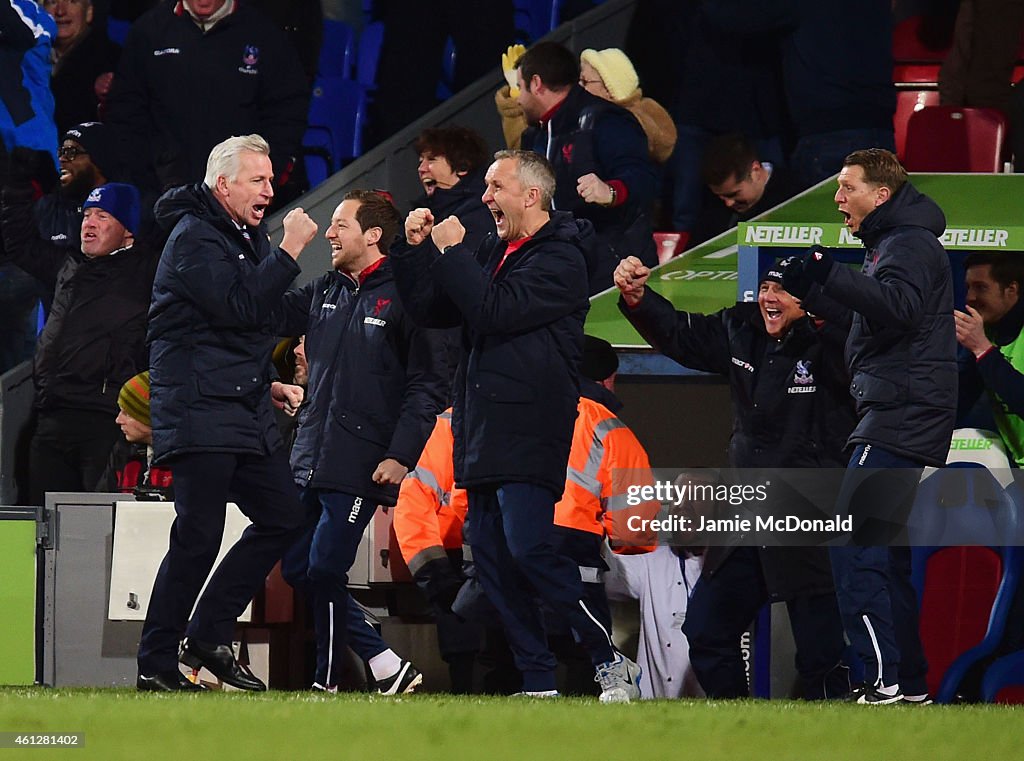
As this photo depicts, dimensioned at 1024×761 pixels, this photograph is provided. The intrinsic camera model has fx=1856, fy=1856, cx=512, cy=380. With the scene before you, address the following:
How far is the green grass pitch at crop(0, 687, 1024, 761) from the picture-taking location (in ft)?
15.4

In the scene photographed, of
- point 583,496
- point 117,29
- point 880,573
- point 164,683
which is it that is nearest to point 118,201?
point 117,29

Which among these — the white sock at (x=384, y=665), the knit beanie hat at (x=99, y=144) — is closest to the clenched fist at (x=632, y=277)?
the white sock at (x=384, y=665)

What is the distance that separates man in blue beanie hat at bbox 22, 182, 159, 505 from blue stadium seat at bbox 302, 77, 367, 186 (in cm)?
198

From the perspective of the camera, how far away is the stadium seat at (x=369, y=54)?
35.0 feet

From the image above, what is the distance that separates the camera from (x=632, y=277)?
7324 mm

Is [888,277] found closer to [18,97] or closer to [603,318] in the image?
[603,318]

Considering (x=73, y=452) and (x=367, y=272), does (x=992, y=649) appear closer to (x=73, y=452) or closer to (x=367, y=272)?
(x=367, y=272)

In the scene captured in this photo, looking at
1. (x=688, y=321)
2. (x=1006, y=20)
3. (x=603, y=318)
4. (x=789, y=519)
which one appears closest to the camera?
(x=789, y=519)

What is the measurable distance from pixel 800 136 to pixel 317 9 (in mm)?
3075

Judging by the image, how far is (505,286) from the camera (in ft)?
20.7

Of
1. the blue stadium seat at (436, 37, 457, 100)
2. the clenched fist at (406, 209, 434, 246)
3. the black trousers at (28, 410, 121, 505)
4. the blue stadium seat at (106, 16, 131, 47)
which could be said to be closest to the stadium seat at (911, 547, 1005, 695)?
the clenched fist at (406, 209, 434, 246)

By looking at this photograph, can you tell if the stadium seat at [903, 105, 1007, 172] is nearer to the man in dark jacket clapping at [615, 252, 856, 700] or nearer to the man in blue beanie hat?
the man in dark jacket clapping at [615, 252, 856, 700]

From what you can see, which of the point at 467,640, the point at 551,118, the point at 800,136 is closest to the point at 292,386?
the point at 467,640

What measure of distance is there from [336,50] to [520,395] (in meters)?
4.96
